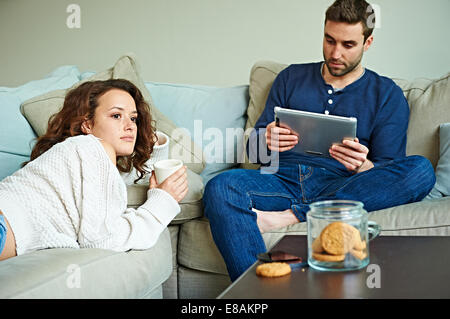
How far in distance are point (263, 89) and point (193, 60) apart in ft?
2.76

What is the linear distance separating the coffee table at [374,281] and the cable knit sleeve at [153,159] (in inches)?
39.0

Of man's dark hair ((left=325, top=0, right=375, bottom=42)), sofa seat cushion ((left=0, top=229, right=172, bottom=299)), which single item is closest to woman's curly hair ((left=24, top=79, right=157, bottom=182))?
sofa seat cushion ((left=0, top=229, right=172, bottom=299))

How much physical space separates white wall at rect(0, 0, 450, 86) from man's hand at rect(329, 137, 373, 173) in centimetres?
111

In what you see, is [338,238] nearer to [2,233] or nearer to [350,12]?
[2,233]

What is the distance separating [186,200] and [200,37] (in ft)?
5.08

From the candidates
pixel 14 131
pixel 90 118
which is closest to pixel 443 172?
pixel 90 118

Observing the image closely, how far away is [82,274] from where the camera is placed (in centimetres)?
124

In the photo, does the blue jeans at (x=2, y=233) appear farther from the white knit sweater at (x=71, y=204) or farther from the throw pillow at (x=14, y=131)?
the throw pillow at (x=14, y=131)

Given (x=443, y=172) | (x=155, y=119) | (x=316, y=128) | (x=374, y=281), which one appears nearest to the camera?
(x=374, y=281)

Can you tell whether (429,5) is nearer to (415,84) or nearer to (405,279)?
(415,84)

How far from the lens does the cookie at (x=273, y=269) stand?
39.2 inches

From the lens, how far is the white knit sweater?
1397 millimetres

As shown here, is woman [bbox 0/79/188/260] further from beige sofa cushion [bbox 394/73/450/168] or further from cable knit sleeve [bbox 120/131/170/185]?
beige sofa cushion [bbox 394/73/450/168]

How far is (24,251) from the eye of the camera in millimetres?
1367
